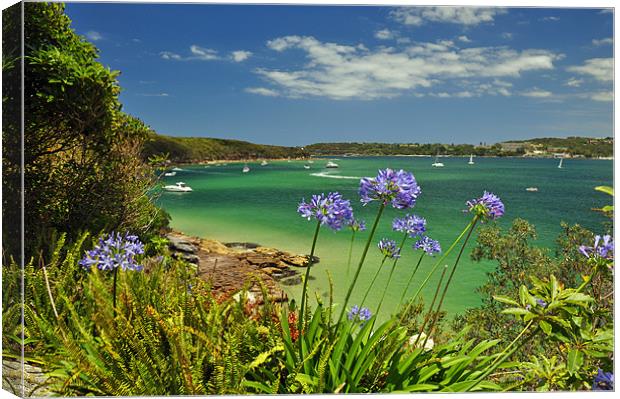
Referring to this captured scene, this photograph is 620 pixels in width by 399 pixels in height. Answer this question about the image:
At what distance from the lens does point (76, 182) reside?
3.60 metres

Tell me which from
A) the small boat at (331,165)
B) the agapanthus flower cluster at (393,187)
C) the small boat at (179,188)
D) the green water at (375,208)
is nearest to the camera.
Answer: the agapanthus flower cluster at (393,187)

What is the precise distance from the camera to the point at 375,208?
12.0ft

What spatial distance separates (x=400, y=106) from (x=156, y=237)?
2289 millimetres

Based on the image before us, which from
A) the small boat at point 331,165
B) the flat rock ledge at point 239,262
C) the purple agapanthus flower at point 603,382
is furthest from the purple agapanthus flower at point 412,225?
the flat rock ledge at point 239,262

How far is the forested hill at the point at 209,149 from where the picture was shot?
4.17 metres

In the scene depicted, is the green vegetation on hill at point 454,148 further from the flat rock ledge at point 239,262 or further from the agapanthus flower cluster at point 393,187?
the agapanthus flower cluster at point 393,187

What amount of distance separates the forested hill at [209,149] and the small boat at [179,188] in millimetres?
Result: 304

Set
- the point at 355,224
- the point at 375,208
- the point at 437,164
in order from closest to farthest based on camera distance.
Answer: the point at 355,224, the point at 375,208, the point at 437,164

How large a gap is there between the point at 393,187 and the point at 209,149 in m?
2.66

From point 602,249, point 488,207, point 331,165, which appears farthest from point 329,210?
point 331,165

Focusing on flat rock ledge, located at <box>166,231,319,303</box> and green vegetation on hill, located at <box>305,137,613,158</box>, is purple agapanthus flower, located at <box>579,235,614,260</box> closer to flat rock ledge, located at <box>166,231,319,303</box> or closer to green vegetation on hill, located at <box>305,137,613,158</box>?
green vegetation on hill, located at <box>305,137,613,158</box>

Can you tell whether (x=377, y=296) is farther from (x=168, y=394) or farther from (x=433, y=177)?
(x=168, y=394)

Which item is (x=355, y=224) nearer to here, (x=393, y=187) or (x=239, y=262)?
(x=393, y=187)

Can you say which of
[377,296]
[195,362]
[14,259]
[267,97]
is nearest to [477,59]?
[267,97]
